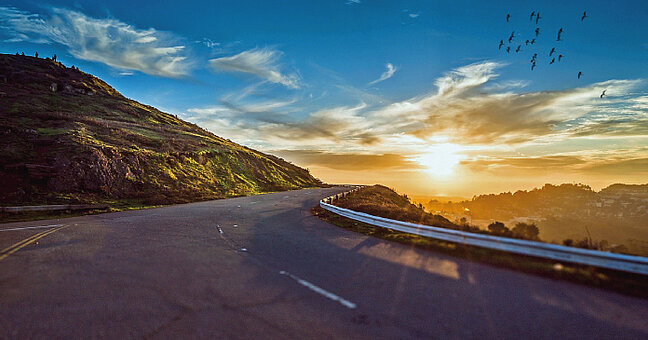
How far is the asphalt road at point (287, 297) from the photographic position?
3.97 m

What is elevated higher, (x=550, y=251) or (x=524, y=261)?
(x=550, y=251)

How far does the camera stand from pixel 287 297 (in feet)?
16.7

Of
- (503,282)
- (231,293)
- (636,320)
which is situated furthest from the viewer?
(503,282)

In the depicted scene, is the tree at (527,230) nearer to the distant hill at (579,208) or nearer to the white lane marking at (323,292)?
the white lane marking at (323,292)

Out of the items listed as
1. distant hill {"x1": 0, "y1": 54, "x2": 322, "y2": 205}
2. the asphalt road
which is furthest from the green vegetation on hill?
distant hill {"x1": 0, "y1": 54, "x2": 322, "y2": 205}

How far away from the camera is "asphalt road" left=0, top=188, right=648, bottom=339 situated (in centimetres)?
397

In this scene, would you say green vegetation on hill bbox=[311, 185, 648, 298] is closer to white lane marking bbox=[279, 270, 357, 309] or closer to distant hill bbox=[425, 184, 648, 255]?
white lane marking bbox=[279, 270, 357, 309]

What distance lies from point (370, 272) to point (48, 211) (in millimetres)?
23578

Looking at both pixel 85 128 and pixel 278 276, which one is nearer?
pixel 278 276

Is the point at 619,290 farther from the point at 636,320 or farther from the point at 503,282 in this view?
the point at 503,282

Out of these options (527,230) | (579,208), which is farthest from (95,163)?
(579,208)

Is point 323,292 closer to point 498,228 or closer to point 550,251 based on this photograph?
point 550,251

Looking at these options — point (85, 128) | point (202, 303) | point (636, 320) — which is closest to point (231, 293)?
point (202, 303)

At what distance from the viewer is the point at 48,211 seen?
19.2m
